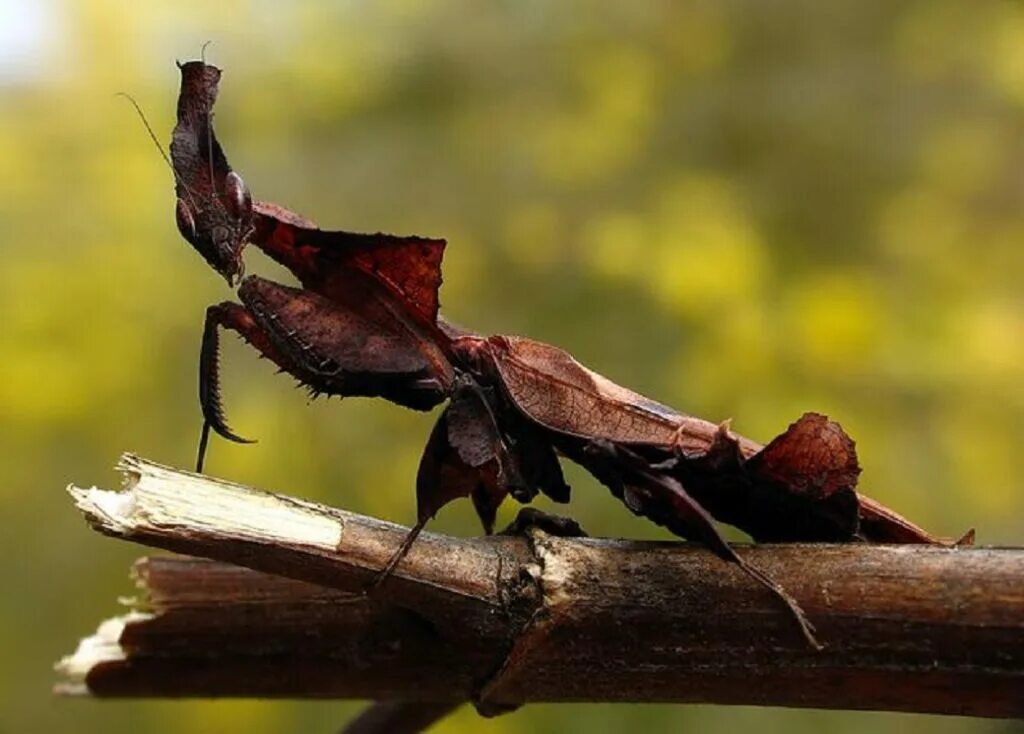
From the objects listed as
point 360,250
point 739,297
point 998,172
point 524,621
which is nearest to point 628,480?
→ point 524,621

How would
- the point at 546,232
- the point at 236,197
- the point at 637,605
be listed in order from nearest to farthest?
the point at 637,605 → the point at 236,197 → the point at 546,232

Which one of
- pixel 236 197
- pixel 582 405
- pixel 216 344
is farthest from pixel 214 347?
pixel 582 405

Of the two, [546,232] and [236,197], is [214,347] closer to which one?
[236,197]

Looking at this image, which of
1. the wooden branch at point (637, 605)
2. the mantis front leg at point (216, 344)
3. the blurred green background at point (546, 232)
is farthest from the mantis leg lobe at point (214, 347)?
the blurred green background at point (546, 232)

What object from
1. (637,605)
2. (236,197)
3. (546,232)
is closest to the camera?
(637,605)

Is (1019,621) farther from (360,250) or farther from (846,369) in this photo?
(846,369)

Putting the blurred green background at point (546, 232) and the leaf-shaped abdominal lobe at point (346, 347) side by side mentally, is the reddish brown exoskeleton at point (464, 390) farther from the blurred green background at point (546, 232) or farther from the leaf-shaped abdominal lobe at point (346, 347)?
the blurred green background at point (546, 232)
